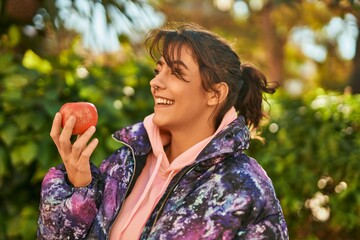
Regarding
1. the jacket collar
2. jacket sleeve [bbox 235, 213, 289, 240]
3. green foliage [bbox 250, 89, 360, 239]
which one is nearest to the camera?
jacket sleeve [bbox 235, 213, 289, 240]

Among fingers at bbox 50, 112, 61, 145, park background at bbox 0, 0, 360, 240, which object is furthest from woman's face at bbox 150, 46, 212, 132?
park background at bbox 0, 0, 360, 240

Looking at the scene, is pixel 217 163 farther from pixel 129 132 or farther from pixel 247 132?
pixel 129 132

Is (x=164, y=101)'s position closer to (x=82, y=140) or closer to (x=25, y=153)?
(x=82, y=140)

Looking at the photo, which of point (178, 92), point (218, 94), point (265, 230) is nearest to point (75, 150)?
point (178, 92)

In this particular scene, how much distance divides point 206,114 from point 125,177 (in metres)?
0.42

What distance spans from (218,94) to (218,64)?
0.12 m

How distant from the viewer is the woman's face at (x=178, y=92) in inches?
101

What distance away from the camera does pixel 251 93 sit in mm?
2869

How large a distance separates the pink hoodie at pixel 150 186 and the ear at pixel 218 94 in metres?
0.07

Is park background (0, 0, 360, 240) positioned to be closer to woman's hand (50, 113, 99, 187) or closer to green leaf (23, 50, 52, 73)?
green leaf (23, 50, 52, 73)

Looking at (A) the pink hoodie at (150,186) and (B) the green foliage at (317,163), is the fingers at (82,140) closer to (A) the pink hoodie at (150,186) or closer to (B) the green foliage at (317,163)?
(A) the pink hoodie at (150,186)

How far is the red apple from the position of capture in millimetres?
2590

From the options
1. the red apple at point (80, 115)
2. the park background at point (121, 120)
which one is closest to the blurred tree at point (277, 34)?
the park background at point (121, 120)

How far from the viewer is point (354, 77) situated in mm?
5137
